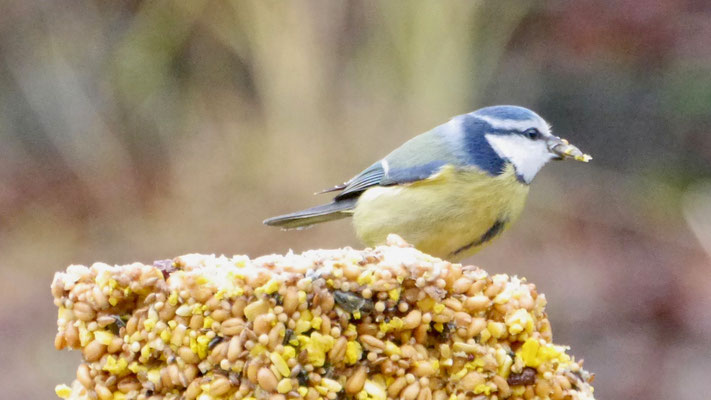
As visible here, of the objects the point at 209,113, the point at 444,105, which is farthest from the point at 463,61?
the point at 209,113

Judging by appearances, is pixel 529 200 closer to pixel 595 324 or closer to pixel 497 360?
pixel 595 324

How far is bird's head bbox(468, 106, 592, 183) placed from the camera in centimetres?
259

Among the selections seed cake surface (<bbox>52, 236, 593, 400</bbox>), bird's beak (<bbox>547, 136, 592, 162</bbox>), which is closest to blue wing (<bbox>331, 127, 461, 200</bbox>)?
bird's beak (<bbox>547, 136, 592, 162</bbox>)

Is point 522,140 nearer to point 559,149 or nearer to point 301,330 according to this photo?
point 559,149

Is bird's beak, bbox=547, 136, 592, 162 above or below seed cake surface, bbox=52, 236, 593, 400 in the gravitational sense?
above

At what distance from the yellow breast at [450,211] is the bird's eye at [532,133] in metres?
0.13

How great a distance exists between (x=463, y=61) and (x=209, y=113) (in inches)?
64.1

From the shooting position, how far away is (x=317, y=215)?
2.81 m

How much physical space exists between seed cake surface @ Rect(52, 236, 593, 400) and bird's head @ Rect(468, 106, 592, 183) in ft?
3.57

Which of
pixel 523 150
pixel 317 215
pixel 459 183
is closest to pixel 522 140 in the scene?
pixel 523 150

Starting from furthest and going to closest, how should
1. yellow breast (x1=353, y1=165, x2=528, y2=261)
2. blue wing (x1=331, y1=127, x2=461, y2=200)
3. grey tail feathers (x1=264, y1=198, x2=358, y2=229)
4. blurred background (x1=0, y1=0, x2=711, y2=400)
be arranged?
1. blurred background (x1=0, y1=0, x2=711, y2=400)
2. grey tail feathers (x1=264, y1=198, x2=358, y2=229)
3. blue wing (x1=331, y1=127, x2=461, y2=200)
4. yellow breast (x1=353, y1=165, x2=528, y2=261)

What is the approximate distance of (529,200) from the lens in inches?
204

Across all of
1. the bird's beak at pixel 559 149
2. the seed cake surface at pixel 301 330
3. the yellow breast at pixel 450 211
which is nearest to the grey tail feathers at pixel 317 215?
the yellow breast at pixel 450 211

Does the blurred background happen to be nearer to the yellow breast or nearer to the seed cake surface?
the yellow breast
